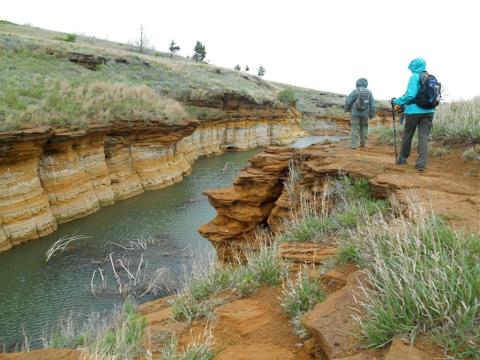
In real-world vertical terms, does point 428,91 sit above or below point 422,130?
above

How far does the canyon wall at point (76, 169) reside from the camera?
12719mm

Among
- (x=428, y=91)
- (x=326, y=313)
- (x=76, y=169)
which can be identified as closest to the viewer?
(x=326, y=313)

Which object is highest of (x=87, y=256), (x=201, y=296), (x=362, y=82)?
(x=362, y=82)

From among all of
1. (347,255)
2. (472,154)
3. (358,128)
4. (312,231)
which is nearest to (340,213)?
(312,231)

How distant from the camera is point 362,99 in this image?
31.3 feet

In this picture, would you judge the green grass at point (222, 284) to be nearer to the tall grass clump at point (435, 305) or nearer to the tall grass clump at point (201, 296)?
the tall grass clump at point (201, 296)

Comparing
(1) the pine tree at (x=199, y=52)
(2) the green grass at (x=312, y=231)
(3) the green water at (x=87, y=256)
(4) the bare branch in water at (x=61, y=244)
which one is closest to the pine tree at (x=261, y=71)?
(1) the pine tree at (x=199, y=52)

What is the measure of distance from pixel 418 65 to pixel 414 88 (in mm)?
348

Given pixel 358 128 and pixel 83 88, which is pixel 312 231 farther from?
pixel 83 88

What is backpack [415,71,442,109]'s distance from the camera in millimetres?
6348

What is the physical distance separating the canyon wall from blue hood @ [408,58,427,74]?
37.0 ft

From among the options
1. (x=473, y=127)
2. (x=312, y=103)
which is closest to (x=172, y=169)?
(x=473, y=127)

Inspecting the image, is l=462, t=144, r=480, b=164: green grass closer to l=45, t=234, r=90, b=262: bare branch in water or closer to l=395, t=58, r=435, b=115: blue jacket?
l=395, t=58, r=435, b=115: blue jacket

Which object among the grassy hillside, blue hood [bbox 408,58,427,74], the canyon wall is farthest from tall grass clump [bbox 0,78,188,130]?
blue hood [bbox 408,58,427,74]
